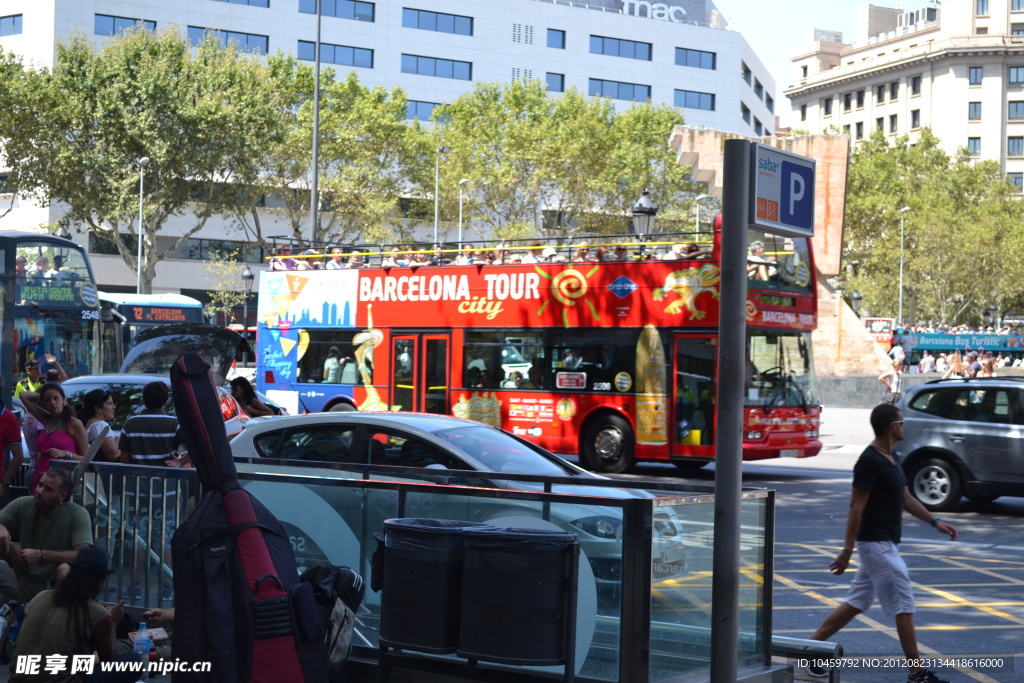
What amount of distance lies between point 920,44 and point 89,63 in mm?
81340

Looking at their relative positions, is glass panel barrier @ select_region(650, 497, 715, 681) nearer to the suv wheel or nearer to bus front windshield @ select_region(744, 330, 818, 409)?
the suv wheel

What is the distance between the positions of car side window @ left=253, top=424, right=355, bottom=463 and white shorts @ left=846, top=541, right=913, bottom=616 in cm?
385

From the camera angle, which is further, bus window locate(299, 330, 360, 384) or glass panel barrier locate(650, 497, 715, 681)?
bus window locate(299, 330, 360, 384)

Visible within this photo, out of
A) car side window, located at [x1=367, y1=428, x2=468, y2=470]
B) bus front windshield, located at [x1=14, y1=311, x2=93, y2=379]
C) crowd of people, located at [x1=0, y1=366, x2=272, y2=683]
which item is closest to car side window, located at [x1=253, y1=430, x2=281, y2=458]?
crowd of people, located at [x1=0, y1=366, x2=272, y2=683]

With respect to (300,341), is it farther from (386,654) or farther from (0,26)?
(0,26)

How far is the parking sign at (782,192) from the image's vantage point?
4.69m

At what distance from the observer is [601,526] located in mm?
4941

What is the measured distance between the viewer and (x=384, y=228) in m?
53.7

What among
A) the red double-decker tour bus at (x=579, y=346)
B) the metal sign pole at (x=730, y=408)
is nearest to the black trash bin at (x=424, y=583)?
the metal sign pole at (x=730, y=408)

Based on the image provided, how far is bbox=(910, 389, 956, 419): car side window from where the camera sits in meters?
14.1

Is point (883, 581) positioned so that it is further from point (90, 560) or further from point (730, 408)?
point (90, 560)

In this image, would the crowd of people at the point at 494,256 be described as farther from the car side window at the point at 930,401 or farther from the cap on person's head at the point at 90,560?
the cap on person's head at the point at 90,560

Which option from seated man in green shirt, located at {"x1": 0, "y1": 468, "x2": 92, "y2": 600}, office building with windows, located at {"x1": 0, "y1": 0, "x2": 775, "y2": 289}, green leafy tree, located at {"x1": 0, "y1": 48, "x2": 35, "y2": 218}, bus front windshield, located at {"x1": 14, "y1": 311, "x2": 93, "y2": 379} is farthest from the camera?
office building with windows, located at {"x1": 0, "y1": 0, "x2": 775, "y2": 289}

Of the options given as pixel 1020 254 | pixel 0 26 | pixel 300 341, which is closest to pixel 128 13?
pixel 0 26
